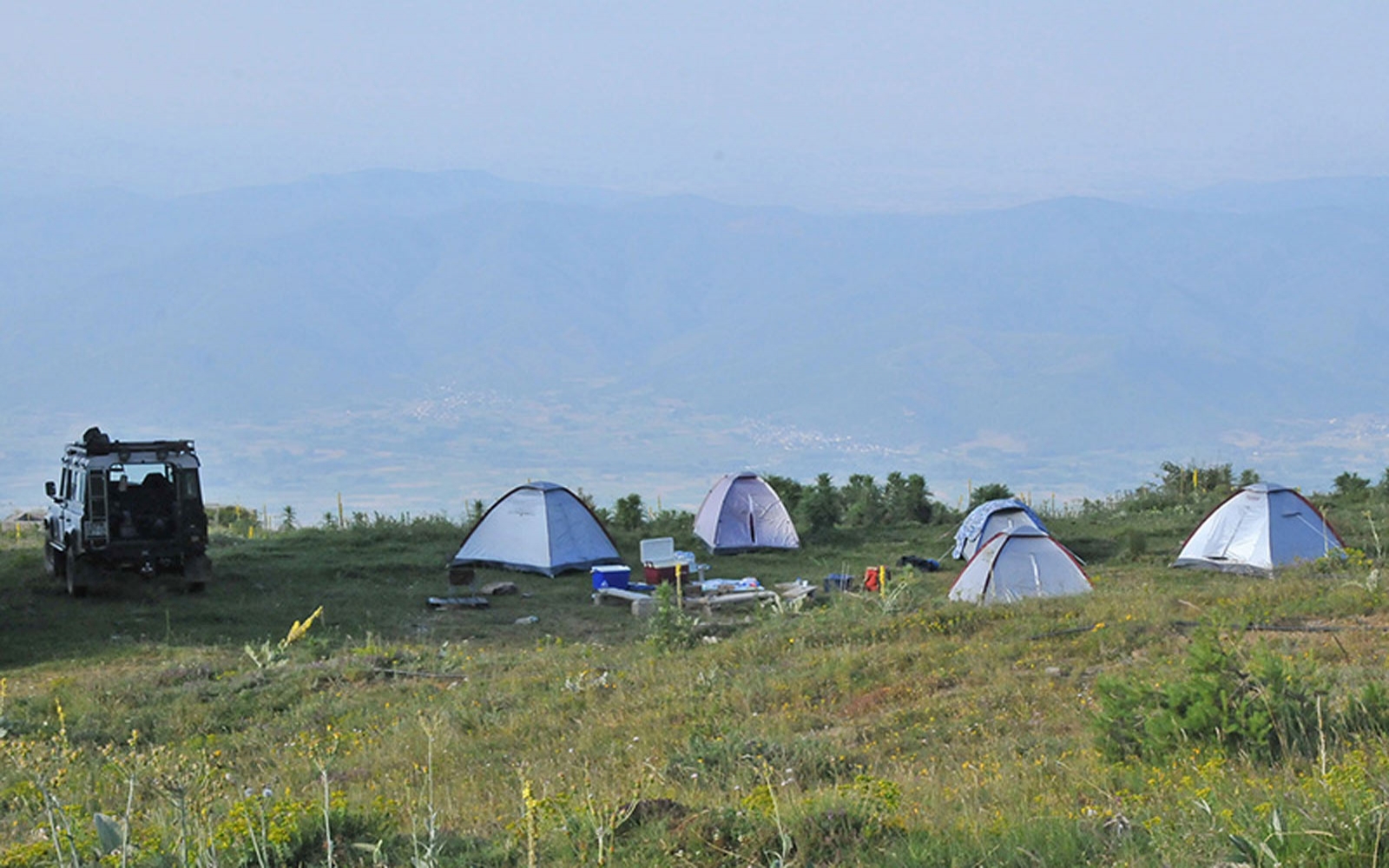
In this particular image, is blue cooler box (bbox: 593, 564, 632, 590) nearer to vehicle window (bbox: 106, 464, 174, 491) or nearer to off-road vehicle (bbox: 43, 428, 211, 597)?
off-road vehicle (bbox: 43, 428, 211, 597)

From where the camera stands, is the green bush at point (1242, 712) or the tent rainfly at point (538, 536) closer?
the green bush at point (1242, 712)

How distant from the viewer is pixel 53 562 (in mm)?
19828

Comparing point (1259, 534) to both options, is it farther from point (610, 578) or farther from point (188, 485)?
point (188, 485)

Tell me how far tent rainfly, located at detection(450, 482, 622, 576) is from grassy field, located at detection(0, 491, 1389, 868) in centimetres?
376

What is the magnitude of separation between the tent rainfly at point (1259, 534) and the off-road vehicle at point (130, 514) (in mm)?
15242

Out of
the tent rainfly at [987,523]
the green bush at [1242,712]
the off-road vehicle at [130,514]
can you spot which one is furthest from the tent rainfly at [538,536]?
the green bush at [1242,712]

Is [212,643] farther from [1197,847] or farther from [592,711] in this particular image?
[1197,847]

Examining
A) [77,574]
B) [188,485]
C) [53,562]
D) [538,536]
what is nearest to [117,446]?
[188,485]

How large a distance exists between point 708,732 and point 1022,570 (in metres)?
10.5

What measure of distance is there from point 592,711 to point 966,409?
18102cm

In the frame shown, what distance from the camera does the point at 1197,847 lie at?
4.20m

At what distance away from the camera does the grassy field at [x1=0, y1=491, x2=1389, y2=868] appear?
4625mm

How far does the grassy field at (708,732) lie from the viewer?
462 centimetres

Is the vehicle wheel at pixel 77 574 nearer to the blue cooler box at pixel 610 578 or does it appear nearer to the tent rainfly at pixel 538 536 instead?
the tent rainfly at pixel 538 536
